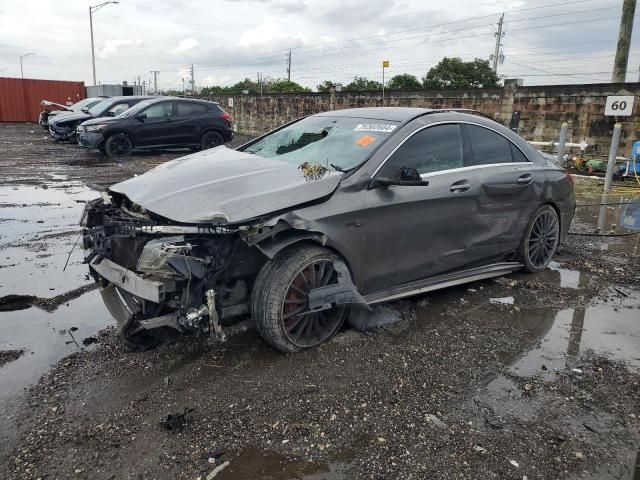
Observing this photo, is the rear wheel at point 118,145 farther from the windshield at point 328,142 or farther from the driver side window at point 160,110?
the windshield at point 328,142

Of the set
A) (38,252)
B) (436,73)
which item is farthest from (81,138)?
(436,73)

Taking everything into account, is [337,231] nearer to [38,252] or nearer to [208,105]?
[38,252]

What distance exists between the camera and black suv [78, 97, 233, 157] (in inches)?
562

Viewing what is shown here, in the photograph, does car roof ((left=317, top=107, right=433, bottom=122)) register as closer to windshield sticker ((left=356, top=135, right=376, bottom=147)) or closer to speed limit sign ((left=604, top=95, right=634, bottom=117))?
windshield sticker ((left=356, top=135, right=376, bottom=147))

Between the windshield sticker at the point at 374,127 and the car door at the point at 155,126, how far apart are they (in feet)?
38.0

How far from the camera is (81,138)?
1465 centimetres

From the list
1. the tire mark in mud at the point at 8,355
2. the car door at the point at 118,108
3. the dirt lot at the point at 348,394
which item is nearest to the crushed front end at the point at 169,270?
the dirt lot at the point at 348,394

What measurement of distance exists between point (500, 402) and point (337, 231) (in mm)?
1513

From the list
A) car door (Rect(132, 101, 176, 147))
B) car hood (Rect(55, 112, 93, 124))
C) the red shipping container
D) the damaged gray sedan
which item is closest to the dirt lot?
the damaged gray sedan

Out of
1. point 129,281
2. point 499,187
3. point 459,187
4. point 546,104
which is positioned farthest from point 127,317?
point 546,104

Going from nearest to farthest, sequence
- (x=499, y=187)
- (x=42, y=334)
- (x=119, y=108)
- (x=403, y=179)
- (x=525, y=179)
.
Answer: (x=403, y=179) → (x=42, y=334) → (x=499, y=187) → (x=525, y=179) → (x=119, y=108)

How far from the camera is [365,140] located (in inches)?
Result: 163

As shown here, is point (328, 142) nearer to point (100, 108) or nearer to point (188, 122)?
point (188, 122)

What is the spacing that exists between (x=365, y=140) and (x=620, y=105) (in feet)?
35.1
